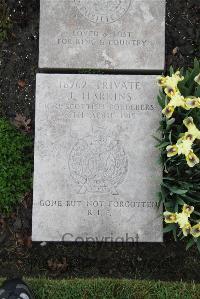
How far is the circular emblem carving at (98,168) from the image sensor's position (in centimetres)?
384

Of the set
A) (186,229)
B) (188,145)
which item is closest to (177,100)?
(188,145)

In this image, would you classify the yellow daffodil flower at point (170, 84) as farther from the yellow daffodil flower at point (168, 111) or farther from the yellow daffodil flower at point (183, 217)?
the yellow daffodil flower at point (183, 217)

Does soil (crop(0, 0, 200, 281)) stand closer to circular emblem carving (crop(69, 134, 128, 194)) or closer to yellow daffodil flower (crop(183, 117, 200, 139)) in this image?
circular emblem carving (crop(69, 134, 128, 194))

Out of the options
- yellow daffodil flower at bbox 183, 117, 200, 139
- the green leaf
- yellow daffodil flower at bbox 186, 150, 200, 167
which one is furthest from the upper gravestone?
the green leaf

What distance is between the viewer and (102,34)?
13.1 ft

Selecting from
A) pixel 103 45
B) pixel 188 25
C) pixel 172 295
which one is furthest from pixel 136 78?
pixel 172 295

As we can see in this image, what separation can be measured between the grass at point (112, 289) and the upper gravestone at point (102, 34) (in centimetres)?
180

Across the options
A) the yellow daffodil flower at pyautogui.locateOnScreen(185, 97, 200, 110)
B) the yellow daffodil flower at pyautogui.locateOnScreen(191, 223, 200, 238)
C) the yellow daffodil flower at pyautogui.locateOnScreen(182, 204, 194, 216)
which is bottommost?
the yellow daffodil flower at pyautogui.locateOnScreen(191, 223, 200, 238)

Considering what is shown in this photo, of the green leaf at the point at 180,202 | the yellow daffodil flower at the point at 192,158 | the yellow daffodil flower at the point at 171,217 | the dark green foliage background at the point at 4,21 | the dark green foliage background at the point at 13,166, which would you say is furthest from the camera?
the dark green foliage background at the point at 4,21

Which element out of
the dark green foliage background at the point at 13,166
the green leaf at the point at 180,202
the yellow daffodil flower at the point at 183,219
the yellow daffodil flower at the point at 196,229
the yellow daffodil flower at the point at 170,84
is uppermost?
the yellow daffodil flower at the point at 170,84

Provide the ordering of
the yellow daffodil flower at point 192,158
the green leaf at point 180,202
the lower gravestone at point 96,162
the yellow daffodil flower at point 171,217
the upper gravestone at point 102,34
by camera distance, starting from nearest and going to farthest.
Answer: the yellow daffodil flower at point 192,158, the yellow daffodil flower at point 171,217, the green leaf at point 180,202, the lower gravestone at point 96,162, the upper gravestone at point 102,34

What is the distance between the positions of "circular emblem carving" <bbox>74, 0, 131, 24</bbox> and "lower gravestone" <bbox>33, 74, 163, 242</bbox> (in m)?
0.55

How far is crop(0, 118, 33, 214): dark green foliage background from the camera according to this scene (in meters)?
4.21

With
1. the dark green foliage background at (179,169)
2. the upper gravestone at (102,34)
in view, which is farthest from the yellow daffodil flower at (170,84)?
the upper gravestone at (102,34)
